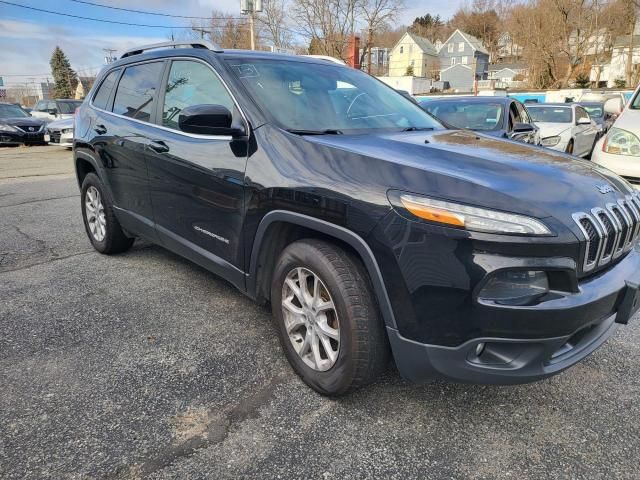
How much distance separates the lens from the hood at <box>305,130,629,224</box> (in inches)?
72.7

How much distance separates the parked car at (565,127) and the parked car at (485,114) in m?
1.82

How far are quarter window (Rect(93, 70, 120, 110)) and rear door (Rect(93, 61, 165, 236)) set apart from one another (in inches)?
4.8

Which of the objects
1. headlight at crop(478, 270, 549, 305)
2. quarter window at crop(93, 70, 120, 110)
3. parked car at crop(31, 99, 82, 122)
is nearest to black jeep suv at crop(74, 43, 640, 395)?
headlight at crop(478, 270, 549, 305)

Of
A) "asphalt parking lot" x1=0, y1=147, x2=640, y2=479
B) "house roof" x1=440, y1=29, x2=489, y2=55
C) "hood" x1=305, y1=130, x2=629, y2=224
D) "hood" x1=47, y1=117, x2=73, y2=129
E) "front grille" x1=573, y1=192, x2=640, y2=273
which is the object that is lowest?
"asphalt parking lot" x1=0, y1=147, x2=640, y2=479

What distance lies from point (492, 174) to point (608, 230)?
0.54 m

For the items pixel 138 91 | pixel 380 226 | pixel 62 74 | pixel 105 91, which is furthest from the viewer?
pixel 62 74

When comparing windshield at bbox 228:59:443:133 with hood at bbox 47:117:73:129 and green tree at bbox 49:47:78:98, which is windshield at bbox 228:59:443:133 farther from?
green tree at bbox 49:47:78:98

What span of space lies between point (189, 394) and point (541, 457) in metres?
1.68

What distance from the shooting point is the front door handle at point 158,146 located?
10.5ft

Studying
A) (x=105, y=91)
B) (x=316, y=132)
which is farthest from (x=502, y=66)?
(x=316, y=132)

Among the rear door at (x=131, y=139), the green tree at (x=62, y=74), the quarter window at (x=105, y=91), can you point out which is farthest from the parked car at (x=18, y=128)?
the green tree at (x=62, y=74)

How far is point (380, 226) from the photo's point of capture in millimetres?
1942

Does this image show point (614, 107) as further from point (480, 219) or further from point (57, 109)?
point (57, 109)

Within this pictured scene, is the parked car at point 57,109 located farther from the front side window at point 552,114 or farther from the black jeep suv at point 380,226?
the black jeep suv at point 380,226
